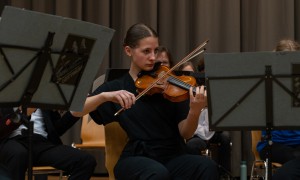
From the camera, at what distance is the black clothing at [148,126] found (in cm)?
293

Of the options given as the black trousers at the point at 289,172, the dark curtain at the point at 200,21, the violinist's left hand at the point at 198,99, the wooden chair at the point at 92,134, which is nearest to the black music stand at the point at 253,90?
the violinist's left hand at the point at 198,99

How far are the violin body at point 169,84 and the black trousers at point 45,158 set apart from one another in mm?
754

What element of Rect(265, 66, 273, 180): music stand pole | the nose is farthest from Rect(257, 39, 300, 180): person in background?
the nose

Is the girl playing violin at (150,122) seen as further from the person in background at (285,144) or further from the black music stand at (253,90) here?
the person in background at (285,144)

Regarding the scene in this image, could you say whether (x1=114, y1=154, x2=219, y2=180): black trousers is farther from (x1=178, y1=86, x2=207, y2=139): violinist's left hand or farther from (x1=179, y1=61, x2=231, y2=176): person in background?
(x1=179, y1=61, x2=231, y2=176): person in background

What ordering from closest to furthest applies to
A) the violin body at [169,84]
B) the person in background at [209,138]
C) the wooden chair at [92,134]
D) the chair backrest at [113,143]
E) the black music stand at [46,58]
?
the black music stand at [46,58], the violin body at [169,84], the chair backrest at [113,143], the person in background at [209,138], the wooden chair at [92,134]

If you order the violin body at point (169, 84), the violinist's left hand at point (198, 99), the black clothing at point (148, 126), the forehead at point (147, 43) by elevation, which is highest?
the forehead at point (147, 43)

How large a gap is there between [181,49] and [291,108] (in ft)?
10.3

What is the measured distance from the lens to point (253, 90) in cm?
260

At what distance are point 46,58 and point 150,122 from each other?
2.67 ft

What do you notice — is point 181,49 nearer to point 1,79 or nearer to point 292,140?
point 292,140

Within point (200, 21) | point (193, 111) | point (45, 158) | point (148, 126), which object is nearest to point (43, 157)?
point (45, 158)

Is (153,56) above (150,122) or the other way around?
above

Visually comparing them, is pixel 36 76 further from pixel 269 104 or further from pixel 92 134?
pixel 92 134
